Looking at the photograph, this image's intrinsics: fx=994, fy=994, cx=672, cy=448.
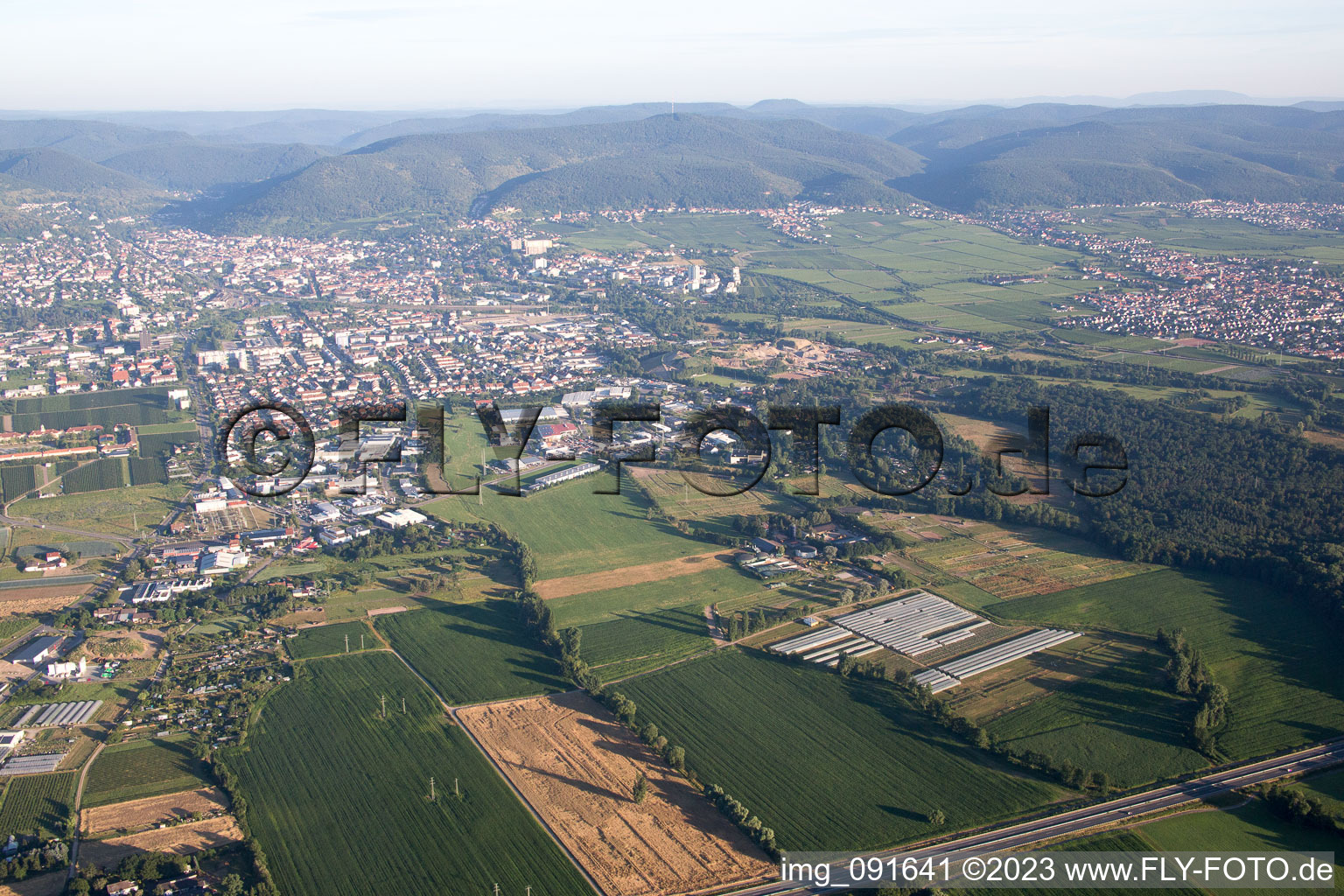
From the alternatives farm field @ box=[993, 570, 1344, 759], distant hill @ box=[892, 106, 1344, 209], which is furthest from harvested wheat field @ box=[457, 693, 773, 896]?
distant hill @ box=[892, 106, 1344, 209]

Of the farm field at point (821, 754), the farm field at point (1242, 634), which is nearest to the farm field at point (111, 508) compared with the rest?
the farm field at point (821, 754)

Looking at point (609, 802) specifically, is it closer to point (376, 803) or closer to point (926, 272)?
point (376, 803)

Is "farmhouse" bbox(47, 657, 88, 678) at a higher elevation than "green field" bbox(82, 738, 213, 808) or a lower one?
higher

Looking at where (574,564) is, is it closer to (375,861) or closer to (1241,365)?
(375,861)

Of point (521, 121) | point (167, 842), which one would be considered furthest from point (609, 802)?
point (521, 121)

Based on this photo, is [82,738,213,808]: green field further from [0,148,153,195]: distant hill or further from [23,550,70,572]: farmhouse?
[0,148,153,195]: distant hill

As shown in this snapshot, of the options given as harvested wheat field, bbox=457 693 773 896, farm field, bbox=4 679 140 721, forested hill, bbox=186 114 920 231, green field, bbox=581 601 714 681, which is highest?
forested hill, bbox=186 114 920 231
